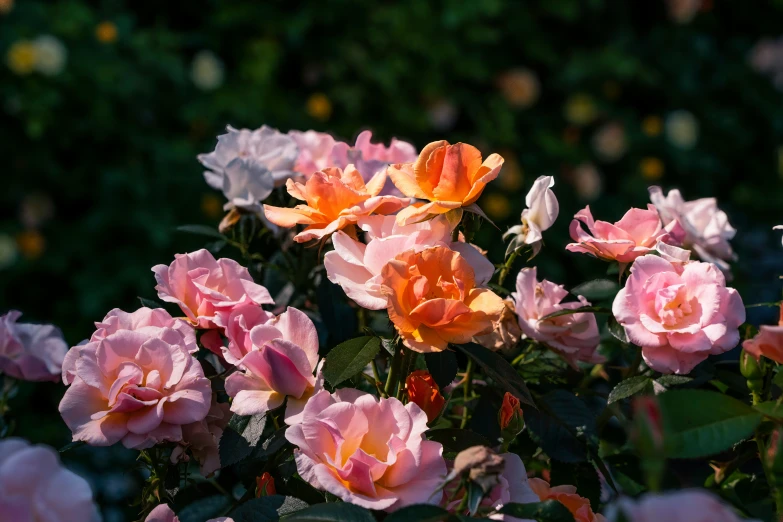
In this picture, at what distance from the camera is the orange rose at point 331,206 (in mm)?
685

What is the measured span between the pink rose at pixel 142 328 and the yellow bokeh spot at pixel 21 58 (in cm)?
171

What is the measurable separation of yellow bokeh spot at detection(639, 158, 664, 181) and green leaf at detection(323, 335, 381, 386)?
242 centimetres

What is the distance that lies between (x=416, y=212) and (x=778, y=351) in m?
0.29

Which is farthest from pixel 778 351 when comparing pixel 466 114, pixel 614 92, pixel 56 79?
pixel 614 92

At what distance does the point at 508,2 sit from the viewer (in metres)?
2.74

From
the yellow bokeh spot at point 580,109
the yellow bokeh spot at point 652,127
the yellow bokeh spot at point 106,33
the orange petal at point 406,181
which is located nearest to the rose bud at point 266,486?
the orange petal at point 406,181

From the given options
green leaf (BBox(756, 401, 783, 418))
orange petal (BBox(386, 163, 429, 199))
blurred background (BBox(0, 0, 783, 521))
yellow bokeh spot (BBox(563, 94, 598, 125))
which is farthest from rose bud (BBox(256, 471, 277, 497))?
yellow bokeh spot (BBox(563, 94, 598, 125))

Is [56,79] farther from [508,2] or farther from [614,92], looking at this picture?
[614,92]

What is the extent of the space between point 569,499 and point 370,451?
171 millimetres

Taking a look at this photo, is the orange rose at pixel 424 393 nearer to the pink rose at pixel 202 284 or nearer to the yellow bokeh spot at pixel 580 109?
the pink rose at pixel 202 284

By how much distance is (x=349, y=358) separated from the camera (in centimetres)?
64

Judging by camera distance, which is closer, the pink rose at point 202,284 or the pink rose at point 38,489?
the pink rose at point 38,489

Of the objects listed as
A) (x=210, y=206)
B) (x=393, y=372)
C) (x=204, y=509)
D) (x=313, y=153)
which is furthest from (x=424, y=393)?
(x=210, y=206)

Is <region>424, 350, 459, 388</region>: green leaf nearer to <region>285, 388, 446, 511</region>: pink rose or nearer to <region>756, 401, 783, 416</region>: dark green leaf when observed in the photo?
<region>285, 388, 446, 511</region>: pink rose
